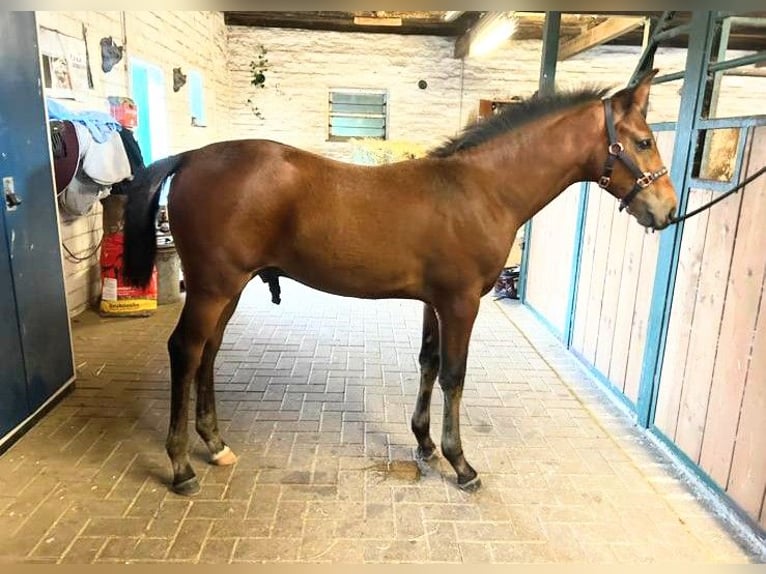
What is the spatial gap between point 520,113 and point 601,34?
4885 mm

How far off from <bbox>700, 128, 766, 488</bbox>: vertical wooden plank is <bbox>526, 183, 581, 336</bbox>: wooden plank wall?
1.81 metres

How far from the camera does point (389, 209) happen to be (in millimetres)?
2141

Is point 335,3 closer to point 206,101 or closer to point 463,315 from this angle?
point 463,315

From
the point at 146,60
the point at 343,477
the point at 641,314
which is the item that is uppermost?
the point at 146,60

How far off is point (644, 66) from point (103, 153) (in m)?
3.62

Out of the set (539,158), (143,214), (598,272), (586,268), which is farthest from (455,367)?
(586,268)

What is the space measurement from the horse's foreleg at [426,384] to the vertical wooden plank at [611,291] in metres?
1.35

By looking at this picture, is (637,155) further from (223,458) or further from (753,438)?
(223,458)

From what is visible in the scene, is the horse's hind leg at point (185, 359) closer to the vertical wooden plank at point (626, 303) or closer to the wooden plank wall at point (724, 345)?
the wooden plank wall at point (724, 345)

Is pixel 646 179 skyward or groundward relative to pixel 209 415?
skyward

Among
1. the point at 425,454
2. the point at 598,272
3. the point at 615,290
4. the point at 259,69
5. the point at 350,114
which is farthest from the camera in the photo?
the point at 350,114

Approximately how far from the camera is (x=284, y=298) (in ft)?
17.5

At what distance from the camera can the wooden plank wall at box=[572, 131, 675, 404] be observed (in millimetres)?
2990

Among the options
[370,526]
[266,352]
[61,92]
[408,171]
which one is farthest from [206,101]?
[370,526]
